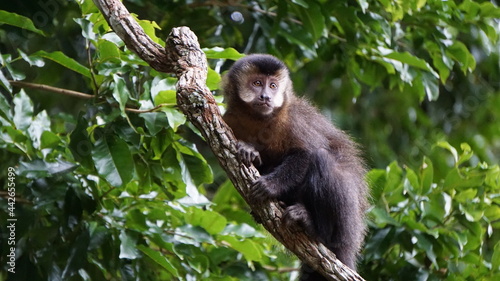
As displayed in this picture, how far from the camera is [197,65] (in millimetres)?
4836

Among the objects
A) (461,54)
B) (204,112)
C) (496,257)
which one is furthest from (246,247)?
(461,54)

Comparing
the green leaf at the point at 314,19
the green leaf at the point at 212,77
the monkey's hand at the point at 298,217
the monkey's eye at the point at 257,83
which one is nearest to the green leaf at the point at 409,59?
the green leaf at the point at 314,19

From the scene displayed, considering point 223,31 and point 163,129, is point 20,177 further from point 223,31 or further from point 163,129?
point 223,31

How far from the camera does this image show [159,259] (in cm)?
571

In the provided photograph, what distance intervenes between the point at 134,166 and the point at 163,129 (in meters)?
0.36

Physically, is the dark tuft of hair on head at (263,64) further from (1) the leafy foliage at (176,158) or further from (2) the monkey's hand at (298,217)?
(2) the monkey's hand at (298,217)

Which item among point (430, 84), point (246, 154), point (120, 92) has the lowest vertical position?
point (430, 84)

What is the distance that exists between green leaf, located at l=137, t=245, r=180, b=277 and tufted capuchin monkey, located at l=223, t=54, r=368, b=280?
Answer: 100cm

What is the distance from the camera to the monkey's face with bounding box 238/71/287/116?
585 centimetres

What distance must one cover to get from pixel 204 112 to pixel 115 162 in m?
1.03

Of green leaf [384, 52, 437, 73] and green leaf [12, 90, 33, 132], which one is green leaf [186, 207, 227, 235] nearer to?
green leaf [12, 90, 33, 132]

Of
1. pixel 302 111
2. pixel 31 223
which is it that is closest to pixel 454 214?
pixel 302 111

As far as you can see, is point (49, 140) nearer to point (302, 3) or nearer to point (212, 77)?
point (212, 77)

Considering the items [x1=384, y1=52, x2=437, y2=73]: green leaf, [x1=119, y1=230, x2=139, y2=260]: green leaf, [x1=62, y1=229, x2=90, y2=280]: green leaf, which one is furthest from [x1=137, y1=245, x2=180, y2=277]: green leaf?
[x1=384, y1=52, x2=437, y2=73]: green leaf
